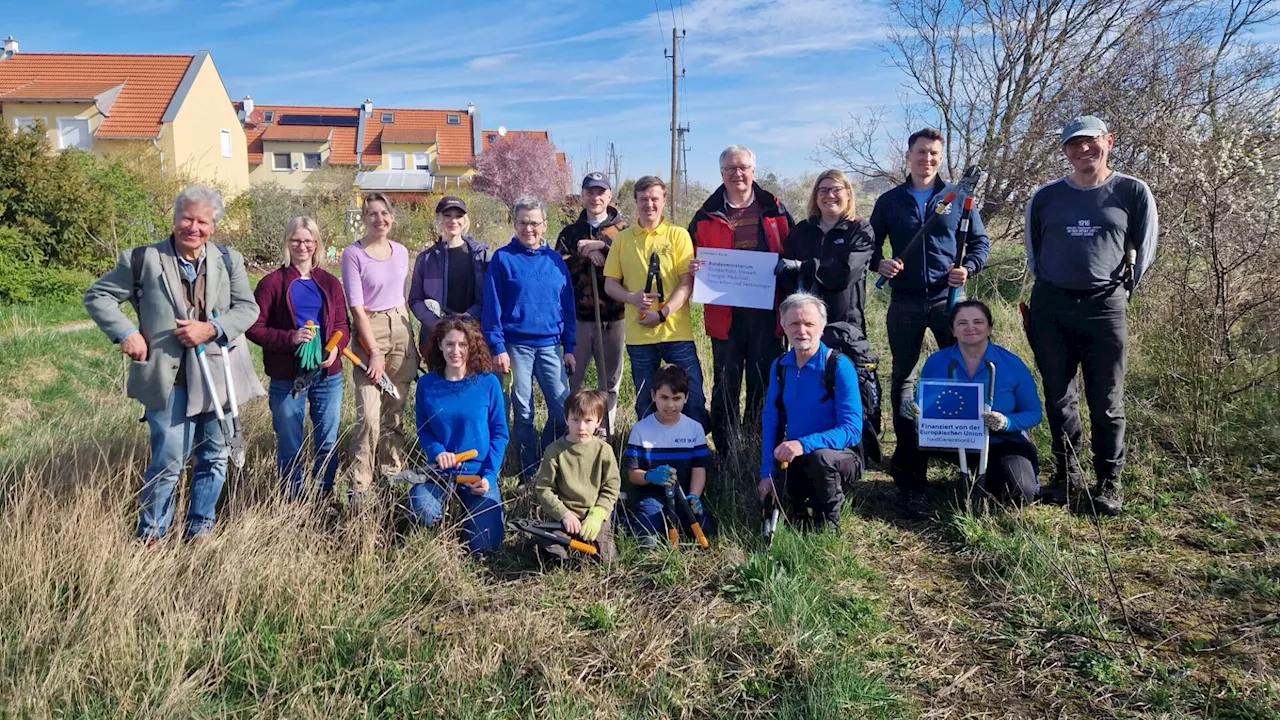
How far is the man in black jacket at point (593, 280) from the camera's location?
5.53 meters

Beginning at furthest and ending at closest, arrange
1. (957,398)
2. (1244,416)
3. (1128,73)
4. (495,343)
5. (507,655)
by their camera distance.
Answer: (1128,73) < (1244,416) < (495,343) < (957,398) < (507,655)

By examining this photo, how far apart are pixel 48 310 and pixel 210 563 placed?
37.2 feet

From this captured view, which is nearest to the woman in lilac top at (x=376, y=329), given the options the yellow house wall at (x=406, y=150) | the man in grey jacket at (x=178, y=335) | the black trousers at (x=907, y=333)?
the man in grey jacket at (x=178, y=335)

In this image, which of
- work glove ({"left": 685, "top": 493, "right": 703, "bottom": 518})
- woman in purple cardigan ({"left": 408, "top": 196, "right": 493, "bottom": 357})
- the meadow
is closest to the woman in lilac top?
woman in purple cardigan ({"left": 408, "top": 196, "right": 493, "bottom": 357})

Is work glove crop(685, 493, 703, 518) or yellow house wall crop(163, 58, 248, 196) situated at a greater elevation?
yellow house wall crop(163, 58, 248, 196)

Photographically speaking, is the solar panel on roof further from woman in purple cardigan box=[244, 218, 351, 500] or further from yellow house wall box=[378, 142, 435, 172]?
woman in purple cardigan box=[244, 218, 351, 500]

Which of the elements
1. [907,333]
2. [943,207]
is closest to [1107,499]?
[907,333]

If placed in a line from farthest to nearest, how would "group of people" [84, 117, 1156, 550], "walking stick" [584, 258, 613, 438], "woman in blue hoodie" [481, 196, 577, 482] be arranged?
1. "walking stick" [584, 258, 613, 438]
2. "woman in blue hoodie" [481, 196, 577, 482]
3. "group of people" [84, 117, 1156, 550]

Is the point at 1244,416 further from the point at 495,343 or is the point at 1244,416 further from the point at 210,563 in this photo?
the point at 210,563

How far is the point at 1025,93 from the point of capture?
11328 millimetres

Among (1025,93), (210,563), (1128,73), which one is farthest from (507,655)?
(1025,93)

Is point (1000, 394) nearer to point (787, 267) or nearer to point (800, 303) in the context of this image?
point (800, 303)

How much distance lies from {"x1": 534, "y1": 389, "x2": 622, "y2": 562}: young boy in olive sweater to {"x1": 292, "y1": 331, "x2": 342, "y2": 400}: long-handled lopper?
1477 millimetres

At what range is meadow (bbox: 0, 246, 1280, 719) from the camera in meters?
2.90
